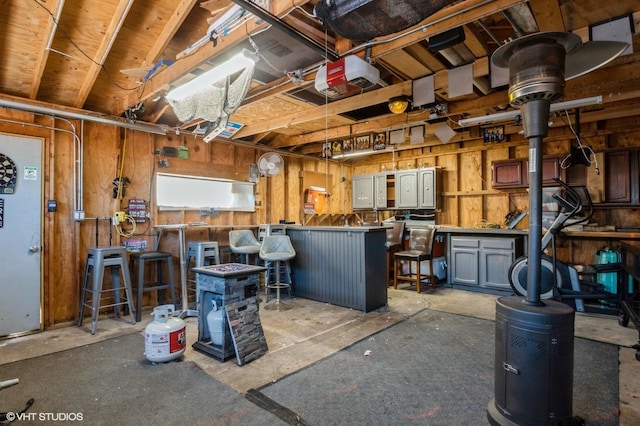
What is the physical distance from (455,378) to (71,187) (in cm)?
455

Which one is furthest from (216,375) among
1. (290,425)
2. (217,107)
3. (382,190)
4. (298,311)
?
(382,190)

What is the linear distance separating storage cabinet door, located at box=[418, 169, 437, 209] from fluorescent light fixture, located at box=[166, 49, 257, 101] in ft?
16.0

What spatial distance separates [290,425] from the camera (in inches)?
78.1

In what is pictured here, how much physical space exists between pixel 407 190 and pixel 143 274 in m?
5.07

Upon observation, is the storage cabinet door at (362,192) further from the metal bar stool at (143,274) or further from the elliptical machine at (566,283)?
the metal bar stool at (143,274)

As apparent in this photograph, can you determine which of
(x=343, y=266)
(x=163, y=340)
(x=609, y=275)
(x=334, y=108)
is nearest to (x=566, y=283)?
(x=609, y=275)

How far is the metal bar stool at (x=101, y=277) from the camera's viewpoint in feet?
12.2

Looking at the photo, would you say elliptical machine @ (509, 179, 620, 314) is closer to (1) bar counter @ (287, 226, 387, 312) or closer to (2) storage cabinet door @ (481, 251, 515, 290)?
(2) storage cabinet door @ (481, 251, 515, 290)

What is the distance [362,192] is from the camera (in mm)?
7770

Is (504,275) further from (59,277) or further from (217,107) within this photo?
(59,277)

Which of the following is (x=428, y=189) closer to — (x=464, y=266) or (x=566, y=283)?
(x=464, y=266)

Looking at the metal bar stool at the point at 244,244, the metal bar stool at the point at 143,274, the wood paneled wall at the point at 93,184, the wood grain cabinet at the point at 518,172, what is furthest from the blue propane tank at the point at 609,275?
the metal bar stool at the point at 143,274

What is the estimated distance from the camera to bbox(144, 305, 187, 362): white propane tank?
277 cm

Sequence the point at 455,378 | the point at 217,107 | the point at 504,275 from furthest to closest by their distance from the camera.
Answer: the point at 504,275 < the point at 217,107 < the point at 455,378
